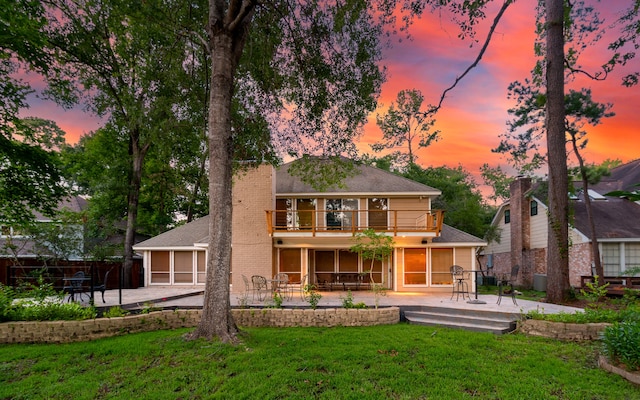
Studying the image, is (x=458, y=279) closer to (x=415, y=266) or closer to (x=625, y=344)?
(x=415, y=266)

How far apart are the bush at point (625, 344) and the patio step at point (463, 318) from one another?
2242mm

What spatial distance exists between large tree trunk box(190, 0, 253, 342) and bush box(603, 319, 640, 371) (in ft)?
21.9

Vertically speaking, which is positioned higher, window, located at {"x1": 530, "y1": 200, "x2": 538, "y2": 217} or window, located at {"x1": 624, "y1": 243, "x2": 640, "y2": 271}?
window, located at {"x1": 530, "y1": 200, "x2": 538, "y2": 217}

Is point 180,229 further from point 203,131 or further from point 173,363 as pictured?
point 173,363

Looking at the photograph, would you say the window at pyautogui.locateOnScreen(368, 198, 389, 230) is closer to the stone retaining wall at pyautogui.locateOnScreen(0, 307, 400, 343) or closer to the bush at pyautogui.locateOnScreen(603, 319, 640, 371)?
the stone retaining wall at pyautogui.locateOnScreen(0, 307, 400, 343)

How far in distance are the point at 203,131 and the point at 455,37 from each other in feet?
24.7

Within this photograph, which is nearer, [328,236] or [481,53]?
[481,53]

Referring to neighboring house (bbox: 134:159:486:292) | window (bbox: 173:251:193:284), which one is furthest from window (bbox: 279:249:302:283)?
window (bbox: 173:251:193:284)

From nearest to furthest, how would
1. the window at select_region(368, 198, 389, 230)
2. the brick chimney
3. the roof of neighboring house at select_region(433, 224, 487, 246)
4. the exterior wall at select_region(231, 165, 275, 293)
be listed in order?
the exterior wall at select_region(231, 165, 275, 293) < the roof of neighboring house at select_region(433, 224, 487, 246) < the window at select_region(368, 198, 389, 230) < the brick chimney

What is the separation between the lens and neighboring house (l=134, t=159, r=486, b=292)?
44.0 feet

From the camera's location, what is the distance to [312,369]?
5.34 meters

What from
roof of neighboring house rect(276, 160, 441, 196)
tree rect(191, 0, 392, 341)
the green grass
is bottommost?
the green grass

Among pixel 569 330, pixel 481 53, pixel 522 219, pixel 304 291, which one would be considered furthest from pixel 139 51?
pixel 522 219

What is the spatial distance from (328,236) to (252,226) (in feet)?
10.4
